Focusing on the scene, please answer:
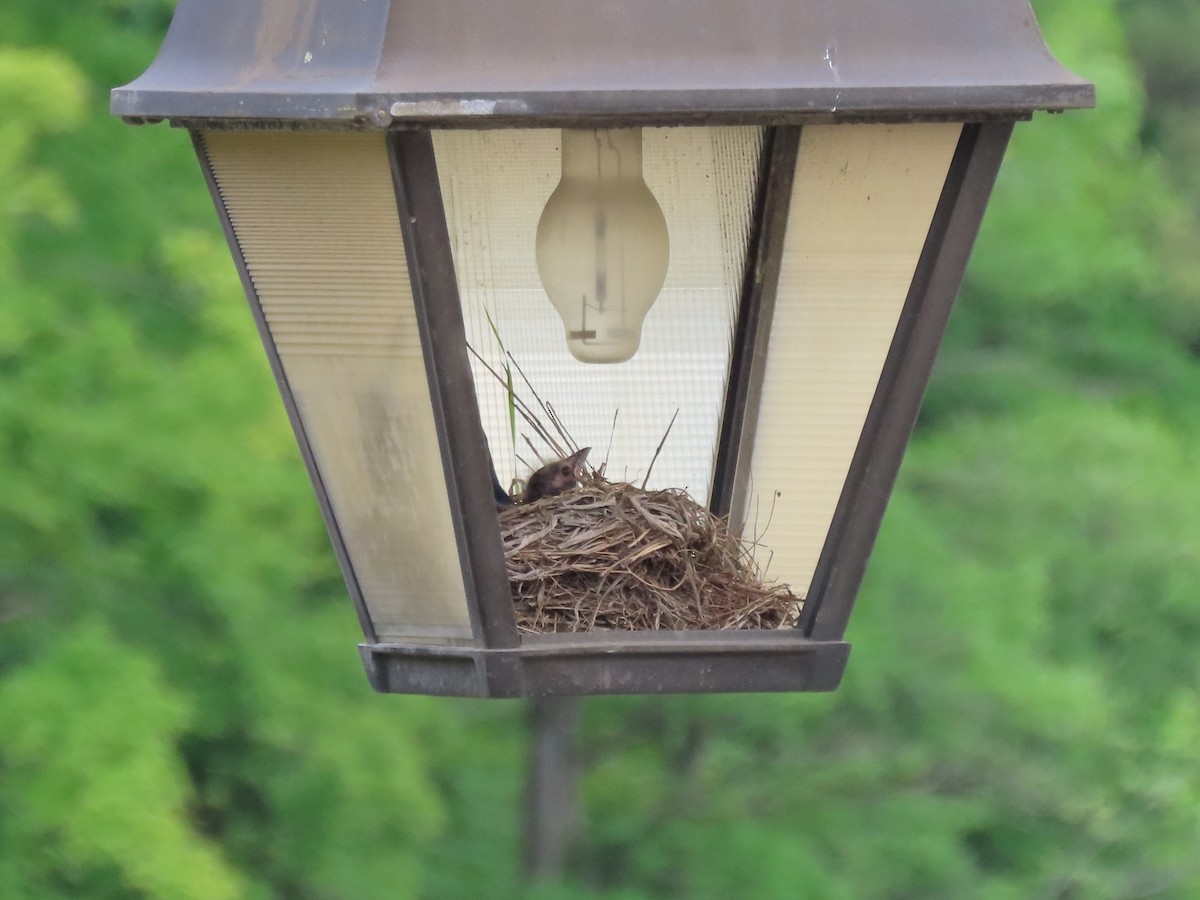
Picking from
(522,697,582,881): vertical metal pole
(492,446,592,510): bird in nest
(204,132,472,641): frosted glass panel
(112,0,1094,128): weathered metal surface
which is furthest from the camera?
(522,697,582,881): vertical metal pole

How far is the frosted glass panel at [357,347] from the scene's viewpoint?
61.6 inches

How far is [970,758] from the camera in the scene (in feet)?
29.3

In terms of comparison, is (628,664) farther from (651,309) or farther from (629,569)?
(651,309)

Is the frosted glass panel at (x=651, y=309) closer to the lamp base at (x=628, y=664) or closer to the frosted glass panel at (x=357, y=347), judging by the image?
the frosted glass panel at (x=357, y=347)

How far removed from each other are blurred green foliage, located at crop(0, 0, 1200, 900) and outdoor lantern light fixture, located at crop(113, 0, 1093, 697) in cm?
266

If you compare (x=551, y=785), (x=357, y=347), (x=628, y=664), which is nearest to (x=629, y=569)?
(x=628, y=664)

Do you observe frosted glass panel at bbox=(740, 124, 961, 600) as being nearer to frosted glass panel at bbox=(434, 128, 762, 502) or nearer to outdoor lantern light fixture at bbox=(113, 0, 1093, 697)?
outdoor lantern light fixture at bbox=(113, 0, 1093, 697)

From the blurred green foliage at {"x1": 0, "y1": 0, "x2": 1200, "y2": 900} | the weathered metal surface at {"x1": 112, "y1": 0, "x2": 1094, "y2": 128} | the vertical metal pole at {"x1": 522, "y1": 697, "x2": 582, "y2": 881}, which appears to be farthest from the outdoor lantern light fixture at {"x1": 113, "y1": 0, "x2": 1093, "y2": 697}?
the vertical metal pole at {"x1": 522, "y1": 697, "x2": 582, "y2": 881}

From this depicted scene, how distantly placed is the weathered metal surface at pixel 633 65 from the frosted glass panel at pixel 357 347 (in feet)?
0.39

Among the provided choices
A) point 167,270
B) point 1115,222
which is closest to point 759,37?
point 167,270

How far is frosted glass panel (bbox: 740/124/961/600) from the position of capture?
165 centimetres

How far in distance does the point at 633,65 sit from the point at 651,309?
635mm

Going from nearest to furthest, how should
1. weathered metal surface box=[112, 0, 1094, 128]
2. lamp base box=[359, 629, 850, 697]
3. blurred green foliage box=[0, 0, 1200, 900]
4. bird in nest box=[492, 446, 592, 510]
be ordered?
weathered metal surface box=[112, 0, 1094, 128]
lamp base box=[359, 629, 850, 697]
bird in nest box=[492, 446, 592, 510]
blurred green foliage box=[0, 0, 1200, 900]

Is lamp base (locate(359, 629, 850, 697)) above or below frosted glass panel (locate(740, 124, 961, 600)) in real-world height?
below
